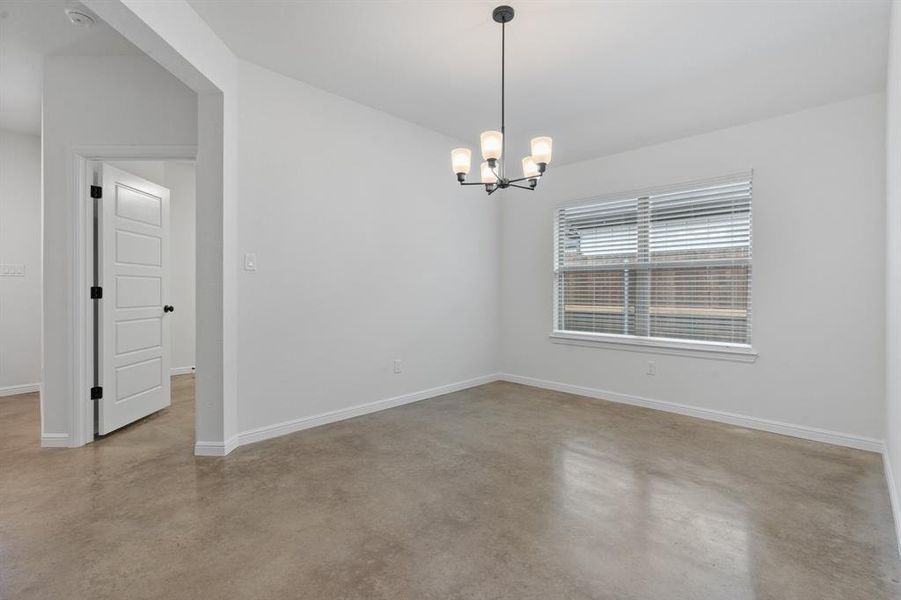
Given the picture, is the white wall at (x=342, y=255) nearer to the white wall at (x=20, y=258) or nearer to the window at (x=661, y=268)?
the window at (x=661, y=268)

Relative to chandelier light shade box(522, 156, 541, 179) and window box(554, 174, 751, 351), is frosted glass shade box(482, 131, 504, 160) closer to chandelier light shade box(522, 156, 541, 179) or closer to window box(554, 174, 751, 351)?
chandelier light shade box(522, 156, 541, 179)

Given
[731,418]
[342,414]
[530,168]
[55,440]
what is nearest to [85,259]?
[55,440]

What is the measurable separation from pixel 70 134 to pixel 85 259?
918 millimetres

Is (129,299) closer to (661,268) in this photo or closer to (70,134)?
(70,134)

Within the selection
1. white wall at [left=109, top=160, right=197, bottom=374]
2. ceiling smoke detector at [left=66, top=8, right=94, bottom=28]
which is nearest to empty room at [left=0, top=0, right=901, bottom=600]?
ceiling smoke detector at [left=66, top=8, right=94, bottom=28]

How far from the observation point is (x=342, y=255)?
3656mm

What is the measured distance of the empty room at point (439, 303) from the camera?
190 cm

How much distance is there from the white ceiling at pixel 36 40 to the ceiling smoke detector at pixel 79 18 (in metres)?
0.03

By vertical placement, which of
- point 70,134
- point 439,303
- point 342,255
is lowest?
point 439,303

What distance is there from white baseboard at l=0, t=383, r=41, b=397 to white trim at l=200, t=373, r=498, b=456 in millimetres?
3385

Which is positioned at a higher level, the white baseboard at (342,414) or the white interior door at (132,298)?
the white interior door at (132,298)

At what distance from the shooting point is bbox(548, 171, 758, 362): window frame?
11.8 ft

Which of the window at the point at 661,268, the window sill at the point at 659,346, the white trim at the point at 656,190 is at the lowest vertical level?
the window sill at the point at 659,346

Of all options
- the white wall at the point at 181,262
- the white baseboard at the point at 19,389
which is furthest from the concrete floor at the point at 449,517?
the white wall at the point at 181,262
